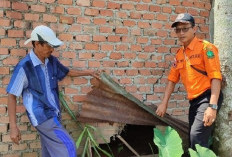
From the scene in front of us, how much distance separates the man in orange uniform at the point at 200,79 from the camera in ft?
9.57

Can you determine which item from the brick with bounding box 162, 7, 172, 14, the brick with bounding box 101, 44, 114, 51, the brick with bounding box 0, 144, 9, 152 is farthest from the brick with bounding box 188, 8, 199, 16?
the brick with bounding box 0, 144, 9, 152

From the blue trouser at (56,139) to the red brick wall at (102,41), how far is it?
0.62 m

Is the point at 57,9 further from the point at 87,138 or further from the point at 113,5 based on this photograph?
the point at 87,138

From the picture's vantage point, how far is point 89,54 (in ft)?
11.6

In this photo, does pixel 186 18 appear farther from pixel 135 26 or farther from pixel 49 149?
pixel 49 149

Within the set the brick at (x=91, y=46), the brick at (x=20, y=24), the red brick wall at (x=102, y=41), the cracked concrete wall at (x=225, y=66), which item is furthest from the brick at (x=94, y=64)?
the cracked concrete wall at (x=225, y=66)

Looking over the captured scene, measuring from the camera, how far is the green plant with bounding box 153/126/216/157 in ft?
9.29

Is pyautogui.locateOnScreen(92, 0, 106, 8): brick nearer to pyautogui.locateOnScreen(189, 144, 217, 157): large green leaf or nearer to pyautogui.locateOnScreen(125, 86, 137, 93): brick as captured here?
pyautogui.locateOnScreen(125, 86, 137, 93): brick

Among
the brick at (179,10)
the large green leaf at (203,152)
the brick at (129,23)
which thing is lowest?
the large green leaf at (203,152)

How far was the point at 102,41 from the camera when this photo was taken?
3.58m

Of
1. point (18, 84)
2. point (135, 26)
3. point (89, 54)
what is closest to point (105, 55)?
point (89, 54)

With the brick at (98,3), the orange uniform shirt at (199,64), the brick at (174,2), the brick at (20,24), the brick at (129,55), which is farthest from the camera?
the brick at (174,2)

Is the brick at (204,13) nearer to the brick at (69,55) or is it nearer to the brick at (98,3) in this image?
the brick at (98,3)

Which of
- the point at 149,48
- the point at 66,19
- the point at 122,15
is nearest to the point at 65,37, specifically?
the point at 66,19
